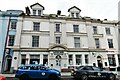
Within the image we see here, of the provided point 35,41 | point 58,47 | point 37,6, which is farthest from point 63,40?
point 37,6

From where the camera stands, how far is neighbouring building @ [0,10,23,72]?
24.8 meters

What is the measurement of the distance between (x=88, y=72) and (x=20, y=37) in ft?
52.7

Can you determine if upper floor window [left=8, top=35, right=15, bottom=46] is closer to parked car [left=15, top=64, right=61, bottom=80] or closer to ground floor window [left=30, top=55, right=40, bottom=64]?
Answer: ground floor window [left=30, top=55, right=40, bottom=64]

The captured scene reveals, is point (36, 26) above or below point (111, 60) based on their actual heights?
above

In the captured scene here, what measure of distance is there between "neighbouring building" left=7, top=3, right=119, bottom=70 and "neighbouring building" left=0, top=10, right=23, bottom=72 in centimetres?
80

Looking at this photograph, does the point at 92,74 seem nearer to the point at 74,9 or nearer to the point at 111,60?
the point at 111,60

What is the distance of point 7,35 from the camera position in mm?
25828

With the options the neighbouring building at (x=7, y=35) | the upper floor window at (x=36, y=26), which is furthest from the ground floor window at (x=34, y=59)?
the upper floor window at (x=36, y=26)

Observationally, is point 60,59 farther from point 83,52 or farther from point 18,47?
point 18,47

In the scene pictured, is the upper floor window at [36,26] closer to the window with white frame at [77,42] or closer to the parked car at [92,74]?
the window with white frame at [77,42]

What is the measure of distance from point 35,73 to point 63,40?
13719 millimetres

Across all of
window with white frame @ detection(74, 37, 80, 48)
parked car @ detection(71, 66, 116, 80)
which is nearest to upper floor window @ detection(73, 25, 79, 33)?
window with white frame @ detection(74, 37, 80, 48)

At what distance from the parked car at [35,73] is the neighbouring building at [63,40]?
430 inches

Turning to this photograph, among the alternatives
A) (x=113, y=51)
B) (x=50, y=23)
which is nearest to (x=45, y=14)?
(x=50, y=23)
